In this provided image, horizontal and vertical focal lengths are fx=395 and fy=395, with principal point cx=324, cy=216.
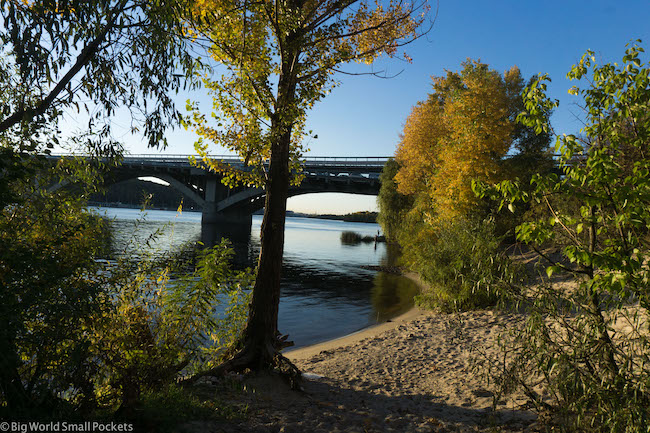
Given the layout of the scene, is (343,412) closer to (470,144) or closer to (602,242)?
(602,242)

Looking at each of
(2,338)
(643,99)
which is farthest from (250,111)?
(643,99)

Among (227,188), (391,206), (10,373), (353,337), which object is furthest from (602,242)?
(227,188)

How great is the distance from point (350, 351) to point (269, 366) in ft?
14.0

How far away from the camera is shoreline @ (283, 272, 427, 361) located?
1100cm

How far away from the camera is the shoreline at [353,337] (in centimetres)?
1100

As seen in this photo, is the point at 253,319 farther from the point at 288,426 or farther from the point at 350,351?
the point at 350,351

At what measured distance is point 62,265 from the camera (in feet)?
14.8

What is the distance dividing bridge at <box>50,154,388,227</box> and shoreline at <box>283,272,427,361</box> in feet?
112

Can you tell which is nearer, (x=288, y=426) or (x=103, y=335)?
(x=288, y=426)

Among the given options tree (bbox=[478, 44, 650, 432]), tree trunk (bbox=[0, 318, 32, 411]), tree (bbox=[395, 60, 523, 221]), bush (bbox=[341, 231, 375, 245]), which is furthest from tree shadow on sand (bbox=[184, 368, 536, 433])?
bush (bbox=[341, 231, 375, 245])

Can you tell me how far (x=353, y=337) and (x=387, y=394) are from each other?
5952 millimetres

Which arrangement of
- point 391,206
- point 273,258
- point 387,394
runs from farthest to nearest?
point 391,206
point 273,258
point 387,394

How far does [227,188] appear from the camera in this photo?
208 ft

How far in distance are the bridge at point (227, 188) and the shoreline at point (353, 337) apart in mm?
34209
